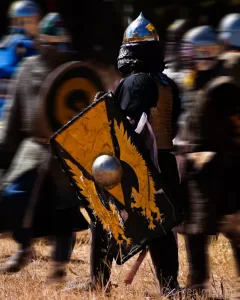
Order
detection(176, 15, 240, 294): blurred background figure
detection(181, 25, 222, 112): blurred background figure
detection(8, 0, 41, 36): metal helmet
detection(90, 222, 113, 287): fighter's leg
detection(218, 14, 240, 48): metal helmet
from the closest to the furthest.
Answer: detection(176, 15, 240, 294): blurred background figure < detection(90, 222, 113, 287): fighter's leg < detection(181, 25, 222, 112): blurred background figure < detection(218, 14, 240, 48): metal helmet < detection(8, 0, 41, 36): metal helmet

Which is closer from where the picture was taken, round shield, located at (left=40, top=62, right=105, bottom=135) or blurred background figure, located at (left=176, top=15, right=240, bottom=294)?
blurred background figure, located at (left=176, top=15, right=240, bottom=294)

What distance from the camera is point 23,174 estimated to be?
689 centimetres

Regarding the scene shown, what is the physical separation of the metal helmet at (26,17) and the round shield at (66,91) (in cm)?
232

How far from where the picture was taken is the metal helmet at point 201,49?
6496 millimetres

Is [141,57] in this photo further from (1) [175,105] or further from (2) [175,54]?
(2) [175,54]

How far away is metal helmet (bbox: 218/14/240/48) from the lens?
681 cm

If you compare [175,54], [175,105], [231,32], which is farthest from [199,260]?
[175,54]

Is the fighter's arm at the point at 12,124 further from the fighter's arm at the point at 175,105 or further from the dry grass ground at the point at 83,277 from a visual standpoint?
the fighter's arm at the point at 175,105

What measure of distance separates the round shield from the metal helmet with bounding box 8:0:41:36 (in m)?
2.32

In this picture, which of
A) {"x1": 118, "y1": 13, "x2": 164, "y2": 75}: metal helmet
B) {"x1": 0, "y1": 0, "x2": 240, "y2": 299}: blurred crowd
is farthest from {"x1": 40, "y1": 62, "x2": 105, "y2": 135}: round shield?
{"x1": 118, "y1": 13, "x2": 164, "y2": 75}: metal helmet

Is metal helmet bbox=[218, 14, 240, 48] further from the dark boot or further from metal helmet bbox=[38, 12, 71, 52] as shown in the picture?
the dark boot

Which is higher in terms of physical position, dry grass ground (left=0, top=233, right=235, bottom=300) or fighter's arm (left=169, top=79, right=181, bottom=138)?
fighter's arm (left=169, top=79, right=181, bottom=138)

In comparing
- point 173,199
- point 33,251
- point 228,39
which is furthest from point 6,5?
point 173,199

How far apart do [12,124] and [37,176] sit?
1.21ft
